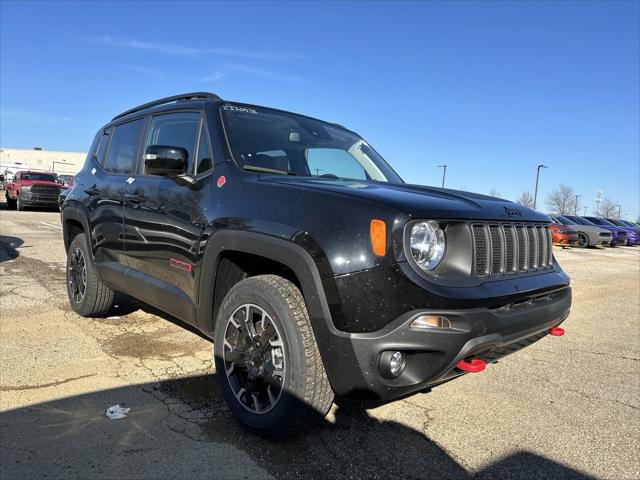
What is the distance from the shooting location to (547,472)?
100 inches

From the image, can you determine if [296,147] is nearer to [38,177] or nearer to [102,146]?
[102,146]

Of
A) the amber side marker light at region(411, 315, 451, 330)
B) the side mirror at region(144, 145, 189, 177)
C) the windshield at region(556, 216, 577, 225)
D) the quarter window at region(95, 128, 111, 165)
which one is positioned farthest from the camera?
the windshield at region(556, 216, 577, 225)

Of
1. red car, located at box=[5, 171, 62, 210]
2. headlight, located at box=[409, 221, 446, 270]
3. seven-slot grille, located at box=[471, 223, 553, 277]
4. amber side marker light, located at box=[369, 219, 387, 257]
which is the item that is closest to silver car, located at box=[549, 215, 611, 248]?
seven-slot grille, located at box=[471, 223, 553, 277]

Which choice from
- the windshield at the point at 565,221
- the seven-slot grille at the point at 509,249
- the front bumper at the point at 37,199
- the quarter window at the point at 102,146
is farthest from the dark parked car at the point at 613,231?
the front bumper at the point at 37,199

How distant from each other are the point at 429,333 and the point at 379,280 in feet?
1.07

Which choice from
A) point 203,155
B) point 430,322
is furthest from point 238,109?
point 430,322

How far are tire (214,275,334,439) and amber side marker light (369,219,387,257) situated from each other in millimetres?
540

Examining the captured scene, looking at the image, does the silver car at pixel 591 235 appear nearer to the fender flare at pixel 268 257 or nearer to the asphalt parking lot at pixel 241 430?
the asphalt parking lot at pixel 241 430

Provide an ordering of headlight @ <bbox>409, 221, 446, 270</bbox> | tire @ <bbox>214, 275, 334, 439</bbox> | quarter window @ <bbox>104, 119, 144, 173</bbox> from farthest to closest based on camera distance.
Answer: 1. quarter window @ <bbox>104, 119, 144, 173</bbox>
2. tire @ <bbox>214, 275, 334, 439</bbox>
3. headlight @ <bbox>409, 221, 446, 270</bbox>

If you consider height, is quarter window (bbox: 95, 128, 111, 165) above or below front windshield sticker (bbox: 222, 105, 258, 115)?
below

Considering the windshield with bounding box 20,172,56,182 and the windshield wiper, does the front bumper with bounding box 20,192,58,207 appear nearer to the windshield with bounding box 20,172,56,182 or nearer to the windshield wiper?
the windshield with bounding box 20,172,56,182

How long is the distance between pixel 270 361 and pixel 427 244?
1.05m

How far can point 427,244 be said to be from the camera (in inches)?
92.3

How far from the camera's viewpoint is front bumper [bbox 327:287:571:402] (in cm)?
216
